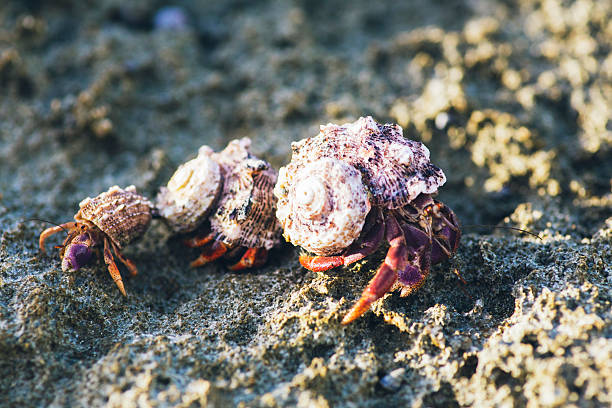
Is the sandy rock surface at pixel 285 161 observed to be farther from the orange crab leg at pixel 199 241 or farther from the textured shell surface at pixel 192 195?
the textured shell surface at pixel 192 195

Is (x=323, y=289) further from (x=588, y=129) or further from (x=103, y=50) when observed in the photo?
(x=103, y=50)

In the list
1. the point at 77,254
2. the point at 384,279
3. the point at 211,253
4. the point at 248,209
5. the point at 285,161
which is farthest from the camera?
the point at 285,161

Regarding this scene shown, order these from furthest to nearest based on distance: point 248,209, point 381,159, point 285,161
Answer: point 285,161
point 248,209
point 381,159

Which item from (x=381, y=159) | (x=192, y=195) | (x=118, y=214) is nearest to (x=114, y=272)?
(x=118, y=214)

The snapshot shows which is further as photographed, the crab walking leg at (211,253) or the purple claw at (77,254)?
the crab walking leg at (211,253)

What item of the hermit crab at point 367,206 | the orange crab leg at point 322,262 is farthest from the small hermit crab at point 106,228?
the orange crab leg at point 322,262

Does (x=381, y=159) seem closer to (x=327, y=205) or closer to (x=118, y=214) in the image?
(x=327, y=205)

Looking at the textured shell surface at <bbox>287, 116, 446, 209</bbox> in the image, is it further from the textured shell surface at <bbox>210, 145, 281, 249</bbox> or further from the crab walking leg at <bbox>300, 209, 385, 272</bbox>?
the textured shell surface at <bbox>210, 145, 281, 249</bbox>
